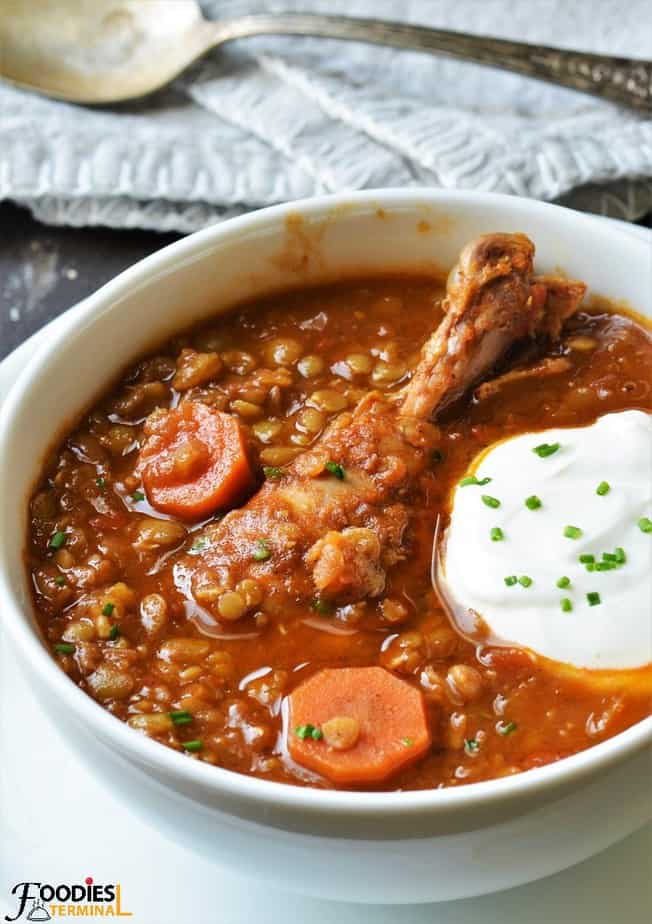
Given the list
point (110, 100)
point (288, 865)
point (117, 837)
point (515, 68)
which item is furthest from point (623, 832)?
point (110, 100)

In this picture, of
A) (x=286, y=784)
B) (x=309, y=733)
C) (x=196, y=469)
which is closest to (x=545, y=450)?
(x=196, y=469)

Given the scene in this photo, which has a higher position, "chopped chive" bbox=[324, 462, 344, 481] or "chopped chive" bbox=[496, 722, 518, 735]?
"chopped chive" bbox=[324, 462, 344, 481]

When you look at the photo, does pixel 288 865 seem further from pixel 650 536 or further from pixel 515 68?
pixel 515 68

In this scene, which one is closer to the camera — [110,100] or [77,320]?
[77,320]

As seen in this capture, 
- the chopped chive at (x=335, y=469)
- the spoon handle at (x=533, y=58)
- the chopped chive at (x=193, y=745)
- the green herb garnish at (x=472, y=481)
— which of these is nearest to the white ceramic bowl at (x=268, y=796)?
the chopped chive at (x=193, y=745)

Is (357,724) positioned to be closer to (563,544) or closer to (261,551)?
(261,551)

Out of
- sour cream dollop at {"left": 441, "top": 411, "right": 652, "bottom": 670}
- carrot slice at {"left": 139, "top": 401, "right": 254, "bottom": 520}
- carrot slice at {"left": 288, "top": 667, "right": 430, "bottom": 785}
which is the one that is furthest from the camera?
carrot slice at {"left": 139, "top": 401, "right": 254, "bottom": 520}

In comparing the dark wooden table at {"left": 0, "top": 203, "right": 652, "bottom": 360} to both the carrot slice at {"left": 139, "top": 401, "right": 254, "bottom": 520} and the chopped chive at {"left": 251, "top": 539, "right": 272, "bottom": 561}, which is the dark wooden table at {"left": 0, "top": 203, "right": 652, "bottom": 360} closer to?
the carrot slice at {"left": 139, "top": 401, "right": 254, "bottom": 520}

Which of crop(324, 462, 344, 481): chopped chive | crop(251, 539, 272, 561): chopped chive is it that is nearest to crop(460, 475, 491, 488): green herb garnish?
crop(324, 462, 344, 481): chopped chive
